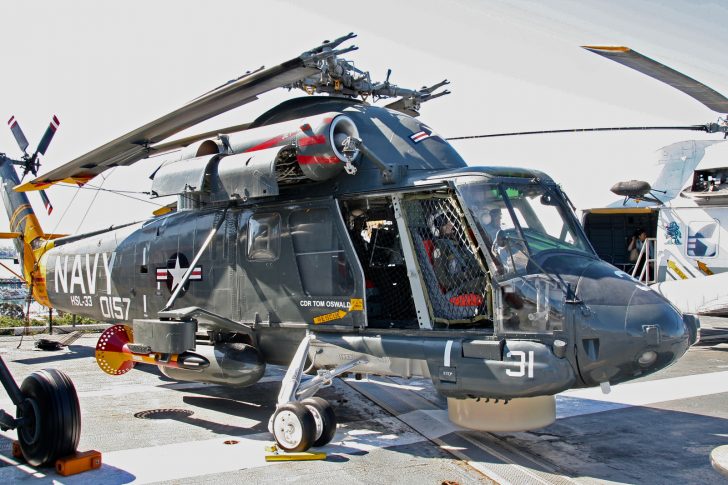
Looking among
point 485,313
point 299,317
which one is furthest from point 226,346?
point 485,313

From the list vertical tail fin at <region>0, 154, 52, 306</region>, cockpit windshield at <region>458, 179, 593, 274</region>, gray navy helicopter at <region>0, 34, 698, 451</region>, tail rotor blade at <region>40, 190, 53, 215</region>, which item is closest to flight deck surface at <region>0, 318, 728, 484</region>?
gray navy helicopter at <region>0, 34, 698, 451</region>

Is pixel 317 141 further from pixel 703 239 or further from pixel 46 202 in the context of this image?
pixel 703 239

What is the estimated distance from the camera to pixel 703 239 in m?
14.5

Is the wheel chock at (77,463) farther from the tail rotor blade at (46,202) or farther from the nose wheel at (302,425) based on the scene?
the tail rotor blade at (46,202)

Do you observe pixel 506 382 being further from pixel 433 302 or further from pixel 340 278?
pixel 340 278

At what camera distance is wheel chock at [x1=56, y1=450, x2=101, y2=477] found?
5.33 m

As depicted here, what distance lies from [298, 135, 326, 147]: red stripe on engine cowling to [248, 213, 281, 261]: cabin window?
1034mm

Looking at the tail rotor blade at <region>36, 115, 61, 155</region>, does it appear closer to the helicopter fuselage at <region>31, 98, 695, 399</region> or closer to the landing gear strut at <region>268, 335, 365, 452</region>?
the helicopter fuselage at <region>31, 98, 695, 399</region>

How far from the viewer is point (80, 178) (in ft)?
30.2

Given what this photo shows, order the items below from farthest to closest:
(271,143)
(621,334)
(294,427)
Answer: (271,143), (294,427), (621,334)

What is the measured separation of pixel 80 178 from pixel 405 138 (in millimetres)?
4961

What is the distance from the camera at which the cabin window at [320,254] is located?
6.86 meters

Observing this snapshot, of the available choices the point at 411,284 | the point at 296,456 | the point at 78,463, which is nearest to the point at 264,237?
the point at 411,284

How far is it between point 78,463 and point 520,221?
173 inches
